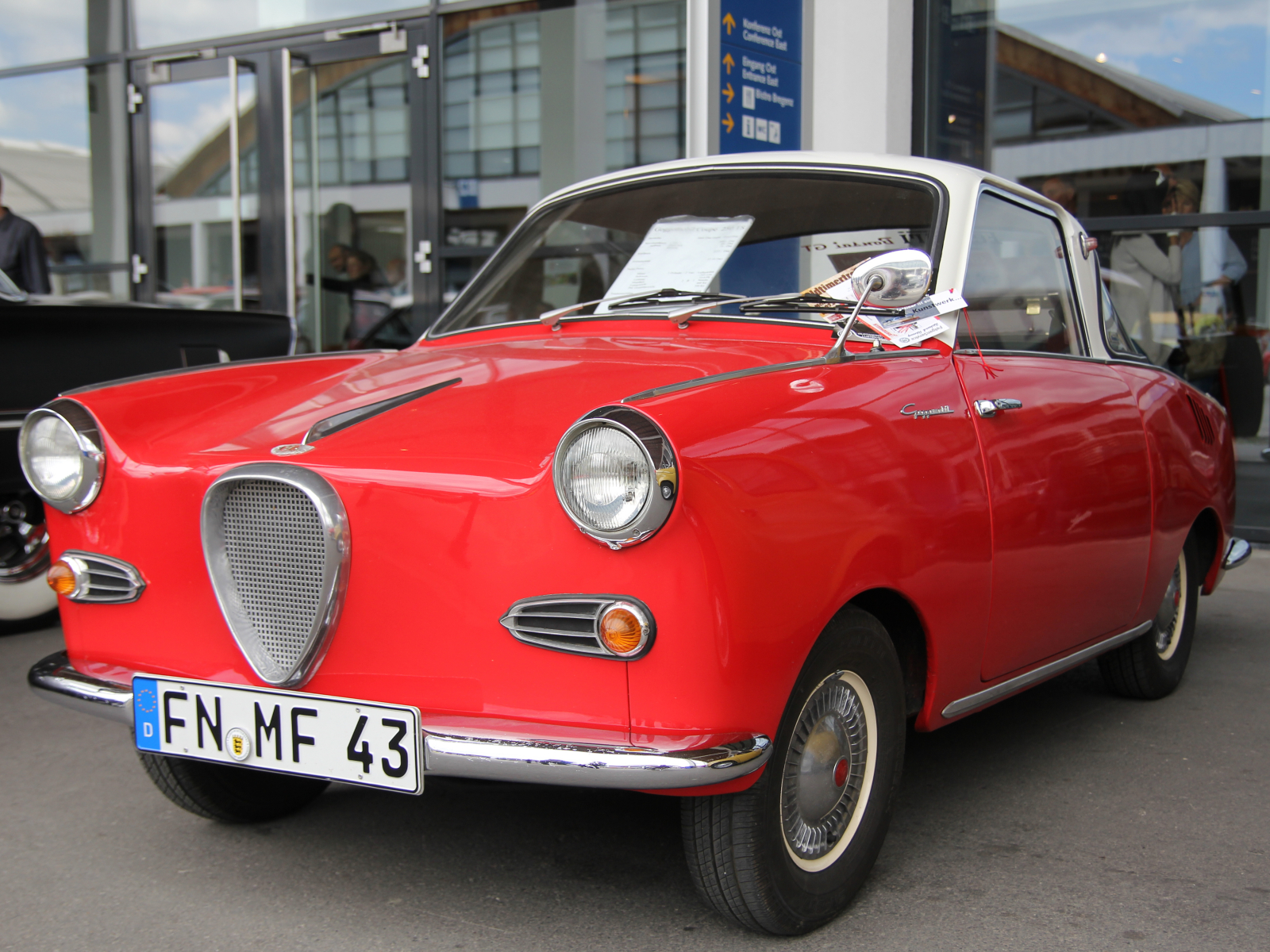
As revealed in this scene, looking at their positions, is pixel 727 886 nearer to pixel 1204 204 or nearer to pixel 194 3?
pixel 1204 204

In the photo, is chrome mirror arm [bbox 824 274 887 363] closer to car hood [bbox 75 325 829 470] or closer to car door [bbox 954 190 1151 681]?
car hood [bbox 75 325 829 470]

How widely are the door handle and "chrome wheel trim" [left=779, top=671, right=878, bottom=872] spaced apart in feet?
2.53

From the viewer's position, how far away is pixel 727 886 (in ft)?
7.45

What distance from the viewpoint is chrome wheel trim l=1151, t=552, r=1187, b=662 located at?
417 centimetres

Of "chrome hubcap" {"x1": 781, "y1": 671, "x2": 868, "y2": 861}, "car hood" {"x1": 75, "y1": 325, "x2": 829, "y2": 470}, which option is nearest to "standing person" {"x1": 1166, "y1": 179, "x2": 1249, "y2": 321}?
"car hood" {"x1": 75, "y1": 325, "x2": 829, "y2": 470}

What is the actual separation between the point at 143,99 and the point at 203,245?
1.43 m

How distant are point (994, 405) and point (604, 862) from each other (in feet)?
4.51

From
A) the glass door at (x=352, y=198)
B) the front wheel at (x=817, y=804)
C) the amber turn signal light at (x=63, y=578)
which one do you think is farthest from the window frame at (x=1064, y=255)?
the glass door at (x=352, y=198)

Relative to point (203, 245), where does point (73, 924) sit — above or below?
below

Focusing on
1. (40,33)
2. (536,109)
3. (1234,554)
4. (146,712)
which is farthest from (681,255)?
(40,33)

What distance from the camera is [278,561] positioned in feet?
7.67

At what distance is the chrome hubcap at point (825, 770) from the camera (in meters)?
2.34

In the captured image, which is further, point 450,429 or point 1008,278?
point 1008,278

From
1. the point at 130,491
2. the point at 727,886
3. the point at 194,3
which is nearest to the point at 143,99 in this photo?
the point at 194,3
